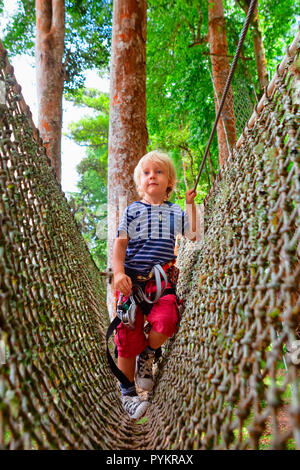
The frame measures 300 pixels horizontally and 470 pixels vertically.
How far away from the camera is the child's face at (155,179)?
1.56 meters

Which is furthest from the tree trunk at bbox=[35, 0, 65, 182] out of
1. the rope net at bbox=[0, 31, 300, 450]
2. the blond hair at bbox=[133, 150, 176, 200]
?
the rope net at bbox=[0, 31, 300, 450]

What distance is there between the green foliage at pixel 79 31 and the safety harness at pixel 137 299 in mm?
4416

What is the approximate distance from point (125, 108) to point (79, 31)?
375 centimetres

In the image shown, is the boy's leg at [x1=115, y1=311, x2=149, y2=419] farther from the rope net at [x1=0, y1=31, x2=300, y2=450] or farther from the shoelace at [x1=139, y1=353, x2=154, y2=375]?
the rope net at [x1=0, y1=31, x2=300, y2=450]

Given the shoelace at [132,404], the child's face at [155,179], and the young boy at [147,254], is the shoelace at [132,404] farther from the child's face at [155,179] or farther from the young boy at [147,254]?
the child's face at [155,179]

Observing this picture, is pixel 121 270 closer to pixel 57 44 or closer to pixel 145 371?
pixel 145 371

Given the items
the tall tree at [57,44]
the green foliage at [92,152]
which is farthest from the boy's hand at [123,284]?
the green foliage at [92,152]

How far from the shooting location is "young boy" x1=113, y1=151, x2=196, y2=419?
51.5 inches

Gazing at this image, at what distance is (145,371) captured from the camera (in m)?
1.40

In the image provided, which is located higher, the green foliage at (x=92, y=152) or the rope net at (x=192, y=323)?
the green foliage at (x=92, y=152)

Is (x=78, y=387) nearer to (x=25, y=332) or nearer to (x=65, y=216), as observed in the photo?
(x=25, y=332)

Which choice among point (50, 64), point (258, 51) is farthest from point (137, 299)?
point (258, 51)

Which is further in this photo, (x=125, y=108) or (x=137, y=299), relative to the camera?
(x=125, y=108)

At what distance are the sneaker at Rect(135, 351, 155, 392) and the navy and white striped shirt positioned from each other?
37 cm
